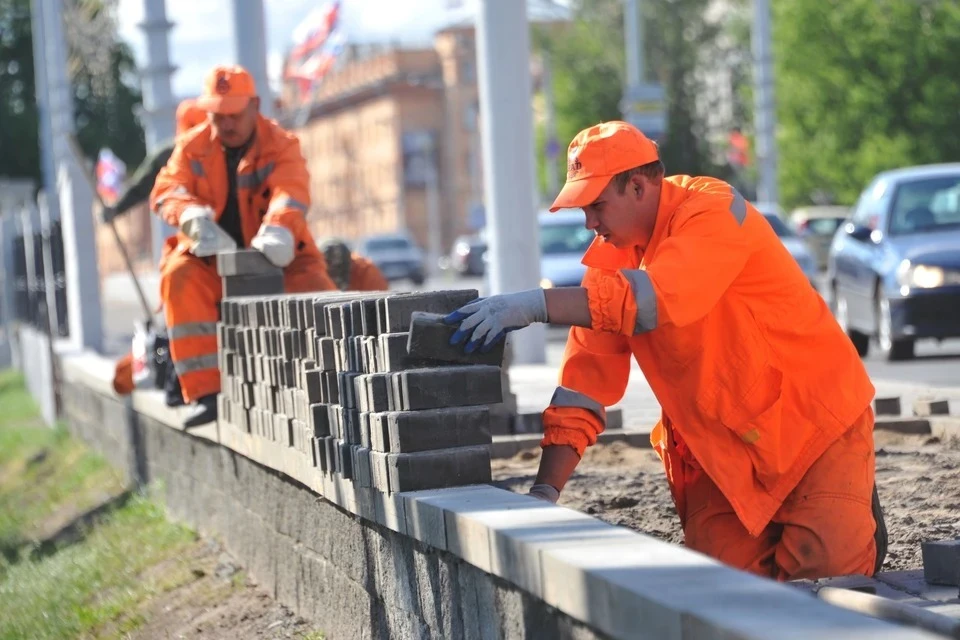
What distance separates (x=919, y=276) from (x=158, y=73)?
706 cm

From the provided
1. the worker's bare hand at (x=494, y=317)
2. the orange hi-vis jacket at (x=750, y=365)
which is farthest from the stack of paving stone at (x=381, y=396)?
the orange hi-vis jacket at (x=750, y=365)

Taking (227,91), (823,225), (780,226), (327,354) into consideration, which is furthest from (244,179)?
(823,225)

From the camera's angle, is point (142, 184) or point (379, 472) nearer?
point (379, 472)

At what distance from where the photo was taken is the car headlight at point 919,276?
1519 centimetres

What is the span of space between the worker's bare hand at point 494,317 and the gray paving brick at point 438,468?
32 centimetres

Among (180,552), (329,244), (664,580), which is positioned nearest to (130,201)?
(329,244)

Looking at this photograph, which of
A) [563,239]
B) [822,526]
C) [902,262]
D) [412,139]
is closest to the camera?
[822,526]

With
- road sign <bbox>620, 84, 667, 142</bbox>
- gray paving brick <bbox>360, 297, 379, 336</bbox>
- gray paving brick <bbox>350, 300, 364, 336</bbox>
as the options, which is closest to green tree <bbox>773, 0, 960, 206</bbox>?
road sign <bbox>620, 84, 667, 142</bbox>

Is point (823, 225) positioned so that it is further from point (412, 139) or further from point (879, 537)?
point (412, 139)

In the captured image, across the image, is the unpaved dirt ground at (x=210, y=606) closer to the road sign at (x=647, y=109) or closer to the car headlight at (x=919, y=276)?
the car headlight at (x=919, y=276)

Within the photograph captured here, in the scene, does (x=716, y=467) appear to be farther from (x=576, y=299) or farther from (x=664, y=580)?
(x=664, y=580)

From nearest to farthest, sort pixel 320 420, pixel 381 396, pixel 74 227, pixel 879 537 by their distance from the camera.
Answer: pixel 879 537 < pixel 381 396 < pixel 320 420 < pixel 74 227

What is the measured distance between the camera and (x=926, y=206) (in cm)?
1619

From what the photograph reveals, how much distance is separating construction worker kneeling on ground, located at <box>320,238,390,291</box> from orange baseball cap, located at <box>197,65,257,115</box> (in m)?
1.68
